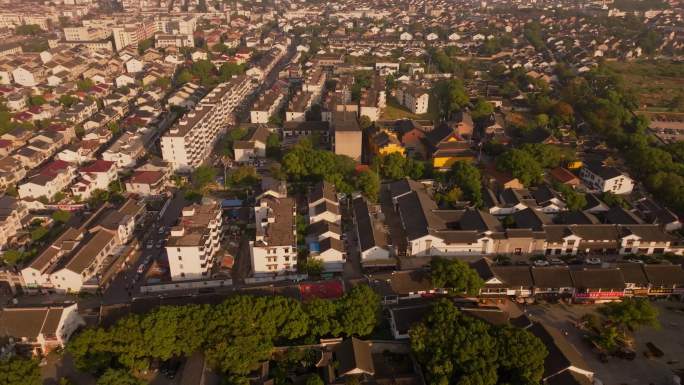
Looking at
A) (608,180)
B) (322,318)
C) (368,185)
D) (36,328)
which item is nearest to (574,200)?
(608,180)

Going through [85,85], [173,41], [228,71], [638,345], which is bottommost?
[638,345]

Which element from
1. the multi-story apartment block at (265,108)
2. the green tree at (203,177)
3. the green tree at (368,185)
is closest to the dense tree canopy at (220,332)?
the green tree at (368,185)

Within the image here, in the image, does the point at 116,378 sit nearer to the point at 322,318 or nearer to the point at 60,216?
the point at 322,318

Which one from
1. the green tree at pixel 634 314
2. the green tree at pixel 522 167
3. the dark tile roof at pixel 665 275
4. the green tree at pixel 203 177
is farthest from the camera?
the green tree at pixel 203 177

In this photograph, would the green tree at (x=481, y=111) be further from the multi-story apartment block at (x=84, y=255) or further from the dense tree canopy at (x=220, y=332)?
the multi-story apartment block at (x=84, y=255)

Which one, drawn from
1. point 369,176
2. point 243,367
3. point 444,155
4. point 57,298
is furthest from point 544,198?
point 57,298

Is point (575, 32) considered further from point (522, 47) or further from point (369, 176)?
point (369, 176)

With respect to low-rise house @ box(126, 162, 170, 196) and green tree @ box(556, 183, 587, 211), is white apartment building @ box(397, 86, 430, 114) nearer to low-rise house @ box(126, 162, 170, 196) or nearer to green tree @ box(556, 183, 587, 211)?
green tree @ box(556, 183, 587, 211)
